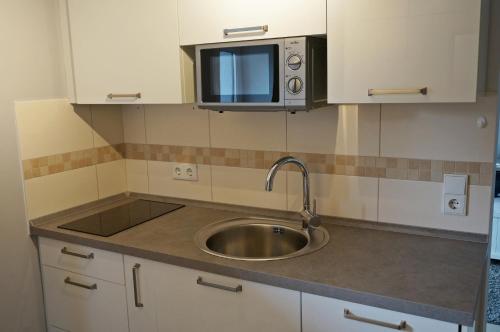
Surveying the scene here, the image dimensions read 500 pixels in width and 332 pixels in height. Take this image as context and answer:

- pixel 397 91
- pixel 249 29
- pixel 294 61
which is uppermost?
pixel 249 29

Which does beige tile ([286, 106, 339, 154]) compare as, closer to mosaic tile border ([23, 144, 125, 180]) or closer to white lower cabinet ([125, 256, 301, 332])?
white lower cabinet ([125, 256, 301, 332])

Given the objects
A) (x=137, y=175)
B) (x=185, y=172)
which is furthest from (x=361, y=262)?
(x=137, y=175)

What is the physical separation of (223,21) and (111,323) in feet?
4.22

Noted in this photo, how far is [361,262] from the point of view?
1564mm

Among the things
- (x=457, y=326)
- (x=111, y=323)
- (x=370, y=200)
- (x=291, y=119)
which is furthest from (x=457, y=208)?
(x=111, y=323)

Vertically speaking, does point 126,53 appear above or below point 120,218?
above

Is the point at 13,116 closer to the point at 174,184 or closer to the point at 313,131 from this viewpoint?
the point at 174,184

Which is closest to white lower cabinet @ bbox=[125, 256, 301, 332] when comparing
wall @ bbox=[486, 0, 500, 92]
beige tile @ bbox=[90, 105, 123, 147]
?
beige tile @ bbox=[90, 105, 123, 147]

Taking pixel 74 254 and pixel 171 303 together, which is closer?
pixel 171 303

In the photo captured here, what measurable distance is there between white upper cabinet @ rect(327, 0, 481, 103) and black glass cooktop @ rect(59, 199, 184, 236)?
1.03 m

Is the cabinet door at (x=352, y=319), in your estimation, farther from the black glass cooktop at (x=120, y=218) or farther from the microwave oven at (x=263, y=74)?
the black glass cooktop at (x=120, y=218)

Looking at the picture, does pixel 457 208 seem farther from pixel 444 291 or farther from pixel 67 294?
pixel 67 294

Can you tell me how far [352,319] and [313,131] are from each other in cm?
82

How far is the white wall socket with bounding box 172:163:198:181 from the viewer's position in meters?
2.28
